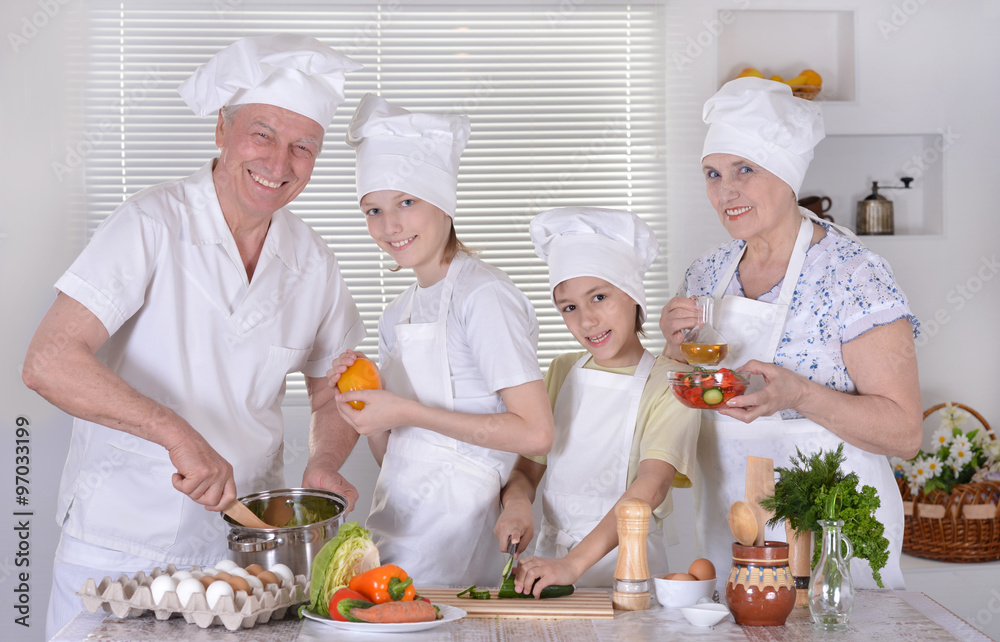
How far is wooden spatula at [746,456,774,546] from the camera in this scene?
1.58m

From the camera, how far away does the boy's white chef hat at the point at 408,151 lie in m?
1.90

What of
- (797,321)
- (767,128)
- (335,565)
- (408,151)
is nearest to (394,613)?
(335,565)

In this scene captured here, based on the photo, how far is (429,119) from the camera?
1.95 m

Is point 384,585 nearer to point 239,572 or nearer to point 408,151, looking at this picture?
point 239,572

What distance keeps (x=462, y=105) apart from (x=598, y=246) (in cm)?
185

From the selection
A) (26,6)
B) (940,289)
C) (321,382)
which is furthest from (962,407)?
(26,6)

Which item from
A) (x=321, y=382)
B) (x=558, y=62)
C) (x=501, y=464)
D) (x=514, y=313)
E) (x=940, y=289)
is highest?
(x=558, y=62)

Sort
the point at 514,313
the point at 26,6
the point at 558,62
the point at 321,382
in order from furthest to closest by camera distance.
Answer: the point at 558,62
the point at 26,6
the point at 321,382
the point at 514,313

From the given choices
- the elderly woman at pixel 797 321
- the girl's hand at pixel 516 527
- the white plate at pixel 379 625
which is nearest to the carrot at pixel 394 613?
the white plate at pixel 379 625

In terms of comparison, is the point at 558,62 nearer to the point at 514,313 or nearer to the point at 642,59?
the point at 642,59

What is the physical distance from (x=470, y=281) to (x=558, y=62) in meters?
1.99

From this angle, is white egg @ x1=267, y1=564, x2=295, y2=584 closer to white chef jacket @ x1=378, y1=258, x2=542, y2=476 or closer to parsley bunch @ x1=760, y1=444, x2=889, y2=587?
white chef jacket @ x1=378, y1=258, x2=542, y2=476

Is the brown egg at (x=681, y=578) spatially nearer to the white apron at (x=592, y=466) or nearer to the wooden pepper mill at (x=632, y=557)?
the wooden pepper mill at (x=632, y=557)

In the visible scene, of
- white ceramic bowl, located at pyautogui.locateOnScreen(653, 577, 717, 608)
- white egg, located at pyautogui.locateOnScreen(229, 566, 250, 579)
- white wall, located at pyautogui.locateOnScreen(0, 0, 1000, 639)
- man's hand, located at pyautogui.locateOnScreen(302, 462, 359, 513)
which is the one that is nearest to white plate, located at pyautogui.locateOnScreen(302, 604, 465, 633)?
white egg, located at pyautogui.locateOnScreen(229, 566, 250, 579)
